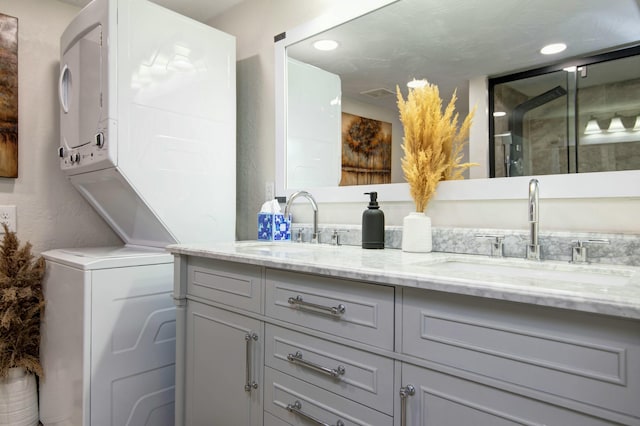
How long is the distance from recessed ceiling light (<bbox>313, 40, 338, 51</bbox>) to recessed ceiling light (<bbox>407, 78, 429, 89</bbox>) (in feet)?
1.62

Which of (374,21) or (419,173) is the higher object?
(374,21)

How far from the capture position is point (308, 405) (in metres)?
1.15

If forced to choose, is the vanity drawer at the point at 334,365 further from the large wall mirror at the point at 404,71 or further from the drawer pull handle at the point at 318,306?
the large wall mirror at the point at 404,71

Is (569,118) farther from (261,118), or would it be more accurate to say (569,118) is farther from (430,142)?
(261,118)

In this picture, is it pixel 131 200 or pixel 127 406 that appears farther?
pixel 131 200

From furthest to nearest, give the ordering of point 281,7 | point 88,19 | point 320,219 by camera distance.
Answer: point 281,7
point 320,219
point 88,19

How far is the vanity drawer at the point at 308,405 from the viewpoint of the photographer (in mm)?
1013

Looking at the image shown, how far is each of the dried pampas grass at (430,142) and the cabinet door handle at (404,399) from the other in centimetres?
77

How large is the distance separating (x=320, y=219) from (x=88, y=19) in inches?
56.3

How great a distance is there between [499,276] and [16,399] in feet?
7.80

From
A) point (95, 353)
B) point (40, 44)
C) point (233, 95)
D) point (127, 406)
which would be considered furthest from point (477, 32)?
point (40, 44)

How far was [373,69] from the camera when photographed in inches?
70.6

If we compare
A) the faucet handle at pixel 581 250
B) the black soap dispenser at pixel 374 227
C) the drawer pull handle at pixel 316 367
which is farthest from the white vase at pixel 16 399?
the faucet handle at pixel 581 250

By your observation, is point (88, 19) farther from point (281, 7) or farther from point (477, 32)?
point (477, 32)
